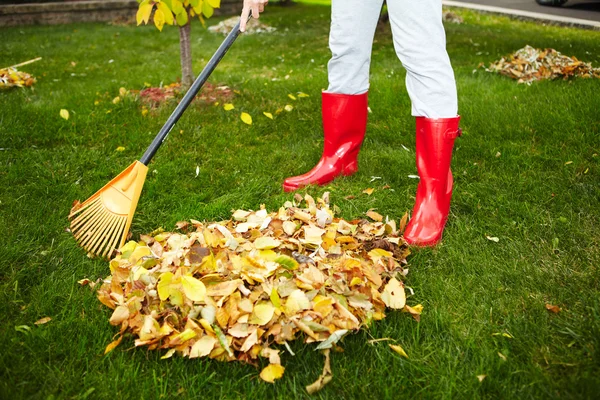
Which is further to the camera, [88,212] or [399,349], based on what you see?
[88,212]

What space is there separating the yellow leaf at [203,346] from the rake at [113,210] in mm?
686

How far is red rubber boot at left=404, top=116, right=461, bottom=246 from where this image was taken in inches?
77.2

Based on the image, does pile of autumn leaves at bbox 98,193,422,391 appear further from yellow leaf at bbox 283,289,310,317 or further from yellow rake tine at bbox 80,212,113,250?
yellow rake tine at bbox 80,212,113,250

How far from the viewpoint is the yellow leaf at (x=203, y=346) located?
1418 mm

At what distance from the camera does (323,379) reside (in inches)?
54.0

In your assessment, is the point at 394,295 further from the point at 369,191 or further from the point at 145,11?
the point at 145,11

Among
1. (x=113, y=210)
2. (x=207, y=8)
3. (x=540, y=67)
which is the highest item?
(x=207, y=8)

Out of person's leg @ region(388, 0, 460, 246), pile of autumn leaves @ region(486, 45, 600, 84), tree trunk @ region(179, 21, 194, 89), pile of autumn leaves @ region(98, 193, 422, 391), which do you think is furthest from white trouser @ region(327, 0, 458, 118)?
pile of autumn leaves @ region(486, 45, 600, 84)

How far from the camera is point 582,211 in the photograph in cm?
211

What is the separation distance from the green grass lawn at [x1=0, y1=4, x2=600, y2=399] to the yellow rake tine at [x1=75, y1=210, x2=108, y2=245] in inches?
2.6

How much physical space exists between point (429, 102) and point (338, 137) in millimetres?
618

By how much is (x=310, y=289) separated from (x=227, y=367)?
1.11 feet

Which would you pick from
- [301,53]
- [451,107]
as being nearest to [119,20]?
[301,53]

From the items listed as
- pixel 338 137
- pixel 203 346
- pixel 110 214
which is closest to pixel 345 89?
pixel 338 137
